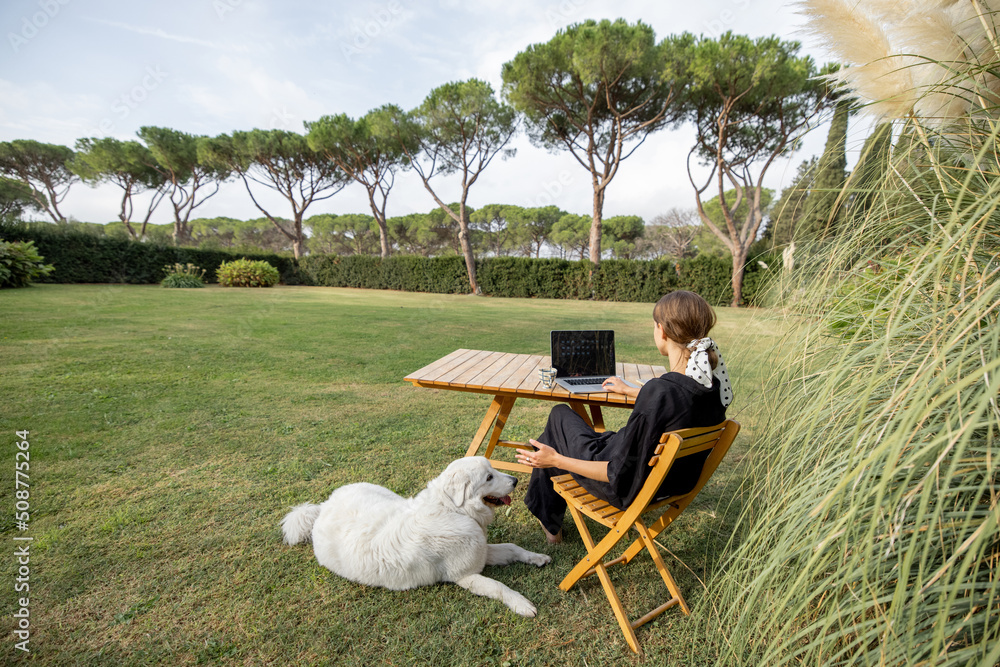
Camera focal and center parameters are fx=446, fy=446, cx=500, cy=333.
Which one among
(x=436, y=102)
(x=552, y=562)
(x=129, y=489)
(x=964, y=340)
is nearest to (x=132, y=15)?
(x=129, y=489)

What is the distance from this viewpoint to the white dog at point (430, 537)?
7.48 feet

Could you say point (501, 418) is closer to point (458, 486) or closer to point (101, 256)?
point (458, 486)

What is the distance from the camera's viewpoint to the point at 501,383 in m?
3.11

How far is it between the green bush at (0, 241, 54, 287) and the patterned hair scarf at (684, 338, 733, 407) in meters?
20.0

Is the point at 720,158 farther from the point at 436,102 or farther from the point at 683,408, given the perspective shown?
the point at 683,408

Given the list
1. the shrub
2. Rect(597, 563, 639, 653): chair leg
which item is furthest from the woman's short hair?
the shrub

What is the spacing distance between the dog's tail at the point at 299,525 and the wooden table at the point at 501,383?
1.01 meters

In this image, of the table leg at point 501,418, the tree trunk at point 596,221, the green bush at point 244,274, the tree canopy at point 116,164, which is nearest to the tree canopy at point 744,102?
the tree trunk at point 596,221

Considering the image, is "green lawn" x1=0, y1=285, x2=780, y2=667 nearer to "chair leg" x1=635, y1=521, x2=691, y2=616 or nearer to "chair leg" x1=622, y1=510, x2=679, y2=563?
"chair leg" x1=635, y1=521, x2=691, y2=616

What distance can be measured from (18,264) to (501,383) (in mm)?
19739

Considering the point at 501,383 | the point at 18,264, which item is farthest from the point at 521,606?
the point at 18,264

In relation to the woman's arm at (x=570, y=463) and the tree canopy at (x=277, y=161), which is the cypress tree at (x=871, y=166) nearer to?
the woman's arm at (x=570, y=463)

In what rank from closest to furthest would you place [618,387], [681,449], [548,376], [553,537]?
[681,449] < [553,537] < [618,387] < [548,376]

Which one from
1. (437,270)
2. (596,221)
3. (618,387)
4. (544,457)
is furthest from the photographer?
(437,270)
